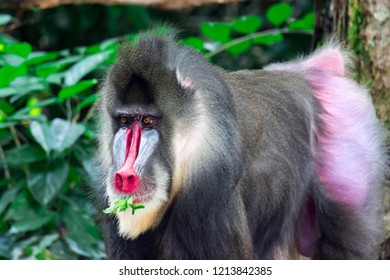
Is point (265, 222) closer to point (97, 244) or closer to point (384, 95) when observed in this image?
point (384, 95)

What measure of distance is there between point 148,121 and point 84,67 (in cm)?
180

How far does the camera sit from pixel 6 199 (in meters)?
4.85

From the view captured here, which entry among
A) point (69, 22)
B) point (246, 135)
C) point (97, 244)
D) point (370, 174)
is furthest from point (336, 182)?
point (69, 22)

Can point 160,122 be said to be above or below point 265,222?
above

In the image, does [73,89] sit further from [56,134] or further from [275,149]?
[275,149]

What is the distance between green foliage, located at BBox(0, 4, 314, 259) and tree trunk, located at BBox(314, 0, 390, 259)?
35.0 inches

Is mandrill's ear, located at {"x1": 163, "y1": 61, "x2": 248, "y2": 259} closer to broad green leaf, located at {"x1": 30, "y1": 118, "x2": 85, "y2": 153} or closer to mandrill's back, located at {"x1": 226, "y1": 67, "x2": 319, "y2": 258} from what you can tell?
mandrill's back, located at {"x1": 226, "y1": 67, "x2": 319, "y2": 258}

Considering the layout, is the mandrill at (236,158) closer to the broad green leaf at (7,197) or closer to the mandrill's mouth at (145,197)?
the mandrill's mouth at (145,197)

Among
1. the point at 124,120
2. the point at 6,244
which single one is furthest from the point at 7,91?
the point at 124,120

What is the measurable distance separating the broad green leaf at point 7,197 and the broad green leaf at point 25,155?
0.15 metres

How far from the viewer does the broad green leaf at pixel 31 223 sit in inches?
187

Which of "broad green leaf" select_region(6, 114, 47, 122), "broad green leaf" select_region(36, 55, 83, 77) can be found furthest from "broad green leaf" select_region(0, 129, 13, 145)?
"broad green leaf" select_region(36, 55, 83, 77)

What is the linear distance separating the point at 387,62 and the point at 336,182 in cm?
69

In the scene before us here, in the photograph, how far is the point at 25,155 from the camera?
4.86m
